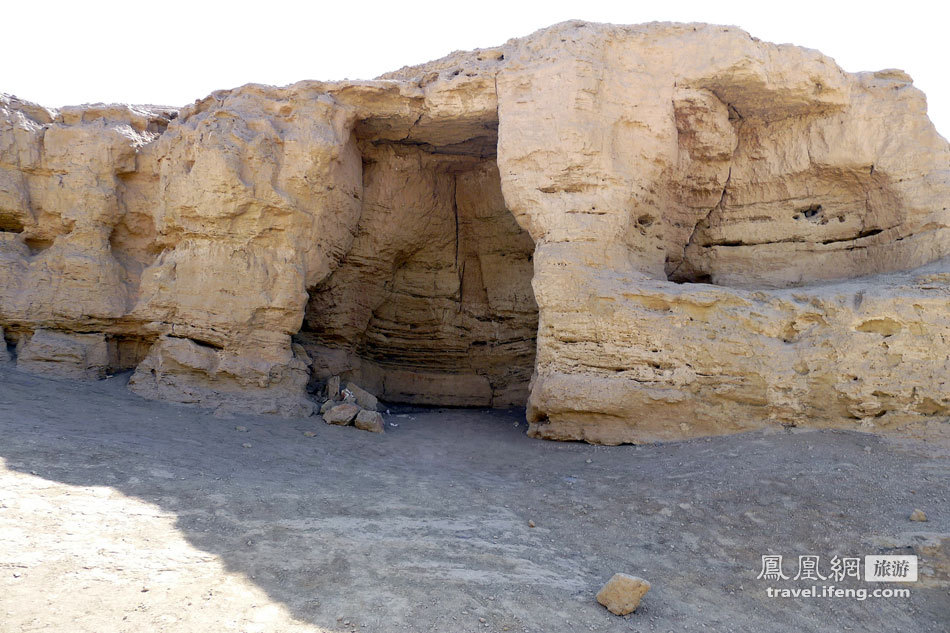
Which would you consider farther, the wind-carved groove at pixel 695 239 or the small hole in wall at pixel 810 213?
the wind-carved groove at pixel 695 239

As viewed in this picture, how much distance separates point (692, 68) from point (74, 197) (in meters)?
7.47

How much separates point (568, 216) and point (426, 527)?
3.92m

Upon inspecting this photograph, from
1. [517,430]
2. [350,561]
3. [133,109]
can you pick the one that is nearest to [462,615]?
[350,561]

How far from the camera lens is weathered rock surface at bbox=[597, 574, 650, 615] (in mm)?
2824

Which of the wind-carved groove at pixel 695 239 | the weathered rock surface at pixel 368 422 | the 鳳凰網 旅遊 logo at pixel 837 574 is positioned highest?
the wind-carved groove at pixel 695 239

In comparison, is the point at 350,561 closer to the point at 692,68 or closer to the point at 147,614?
the point at 147,614

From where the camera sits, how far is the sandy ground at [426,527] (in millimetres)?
2656

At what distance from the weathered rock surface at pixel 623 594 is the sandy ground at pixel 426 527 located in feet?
0.16

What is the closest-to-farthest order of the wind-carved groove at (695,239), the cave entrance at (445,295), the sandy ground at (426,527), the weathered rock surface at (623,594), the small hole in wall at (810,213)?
the sandy ground at (426,527) < the weathered rock surface at (623,594) < the small hole in wall at (810,213) < the wind-carved groove at (695,239) < the cave entrance at (445,295)

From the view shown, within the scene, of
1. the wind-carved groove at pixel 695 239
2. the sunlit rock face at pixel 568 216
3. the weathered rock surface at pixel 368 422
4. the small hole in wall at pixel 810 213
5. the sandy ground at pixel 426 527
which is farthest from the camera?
the wind-carved groove at pixel 695 239

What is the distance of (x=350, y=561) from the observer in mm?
3135

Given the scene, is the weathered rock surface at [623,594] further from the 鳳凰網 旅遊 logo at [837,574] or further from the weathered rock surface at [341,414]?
the weathered rock surface at [341,414]

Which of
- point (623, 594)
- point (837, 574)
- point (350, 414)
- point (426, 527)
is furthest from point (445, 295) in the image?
point (623, 594)

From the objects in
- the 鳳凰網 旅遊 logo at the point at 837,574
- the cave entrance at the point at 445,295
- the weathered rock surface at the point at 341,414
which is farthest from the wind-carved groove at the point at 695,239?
the 鳳凰網 旅遊 logo at the point at 837,574
